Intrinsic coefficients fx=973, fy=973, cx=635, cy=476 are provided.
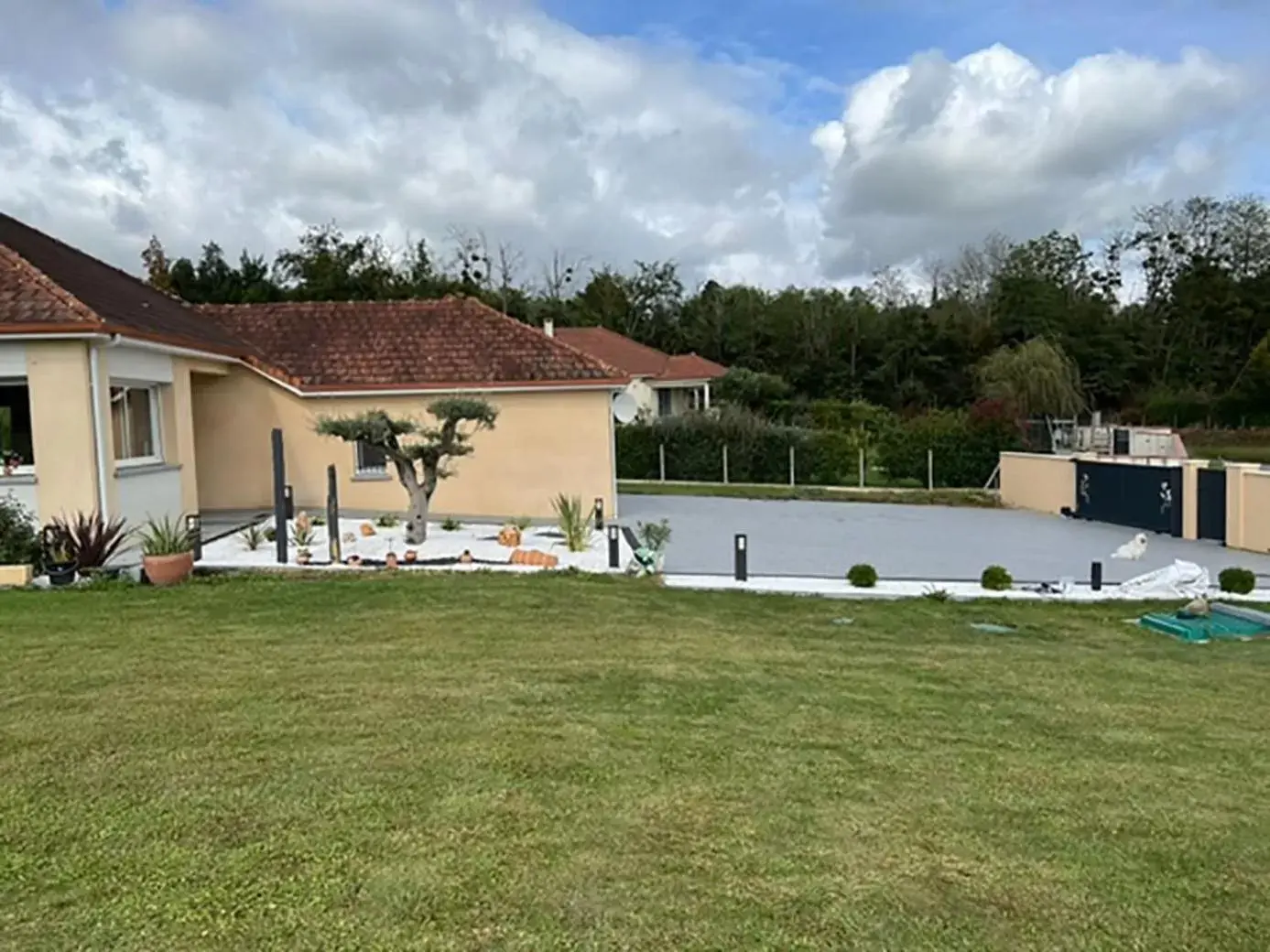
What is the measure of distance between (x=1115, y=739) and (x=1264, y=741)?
1062 millimetres

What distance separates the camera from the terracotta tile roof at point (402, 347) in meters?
20.3

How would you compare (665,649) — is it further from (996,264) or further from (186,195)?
(996,264)

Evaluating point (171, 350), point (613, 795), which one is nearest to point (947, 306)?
point (171, 350)

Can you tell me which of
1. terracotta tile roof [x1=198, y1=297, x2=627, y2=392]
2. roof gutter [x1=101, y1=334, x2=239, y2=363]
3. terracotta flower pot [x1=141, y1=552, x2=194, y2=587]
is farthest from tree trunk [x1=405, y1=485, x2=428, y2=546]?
terracotta tile roof [x1=198, y1=297, x2=627, y2=392]

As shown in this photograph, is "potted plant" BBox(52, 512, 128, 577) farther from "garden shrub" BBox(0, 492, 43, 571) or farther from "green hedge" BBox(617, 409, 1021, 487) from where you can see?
"green hedge" BBox(617, 409, 1021, 487)

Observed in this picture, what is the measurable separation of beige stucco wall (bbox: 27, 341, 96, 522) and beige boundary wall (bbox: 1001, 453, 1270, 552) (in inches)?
802

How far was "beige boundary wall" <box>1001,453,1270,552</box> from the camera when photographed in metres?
19.0

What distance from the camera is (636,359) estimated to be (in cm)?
4753

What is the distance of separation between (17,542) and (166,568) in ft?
6.56

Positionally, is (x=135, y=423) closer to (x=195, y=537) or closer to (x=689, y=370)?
(x=195, y=537)

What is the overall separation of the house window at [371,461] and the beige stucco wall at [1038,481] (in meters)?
17.1

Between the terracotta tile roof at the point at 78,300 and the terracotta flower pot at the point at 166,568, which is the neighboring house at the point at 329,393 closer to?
the terracotta tile roof at the point at 78,300

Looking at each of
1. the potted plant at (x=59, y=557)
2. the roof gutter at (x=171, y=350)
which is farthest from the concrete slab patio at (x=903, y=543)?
the roof gutter at (x=171, y=350)

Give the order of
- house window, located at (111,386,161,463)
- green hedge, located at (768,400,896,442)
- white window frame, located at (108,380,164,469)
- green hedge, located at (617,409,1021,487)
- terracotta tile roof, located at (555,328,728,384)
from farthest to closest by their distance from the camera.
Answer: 1. terracotta tile roof, located at (555,328,728,384)
2. green hedge, located at (768,400,896,442)
3. green hedge, located at (617,409,1021,487)
4. house window, located at (111,386,161,463)
5. white window frame, located at (108,380,164,469)
